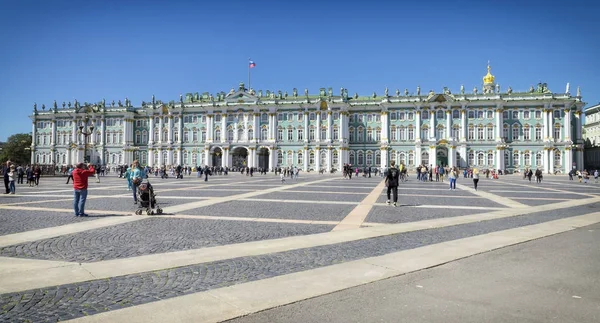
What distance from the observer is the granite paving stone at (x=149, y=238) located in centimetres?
745

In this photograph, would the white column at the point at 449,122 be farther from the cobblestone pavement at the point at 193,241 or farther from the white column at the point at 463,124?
the cobblestone pavement at the point at 193,241

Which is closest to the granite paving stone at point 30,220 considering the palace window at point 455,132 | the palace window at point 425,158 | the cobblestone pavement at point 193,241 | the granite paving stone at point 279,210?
the cobblestone pavement at point 193,241

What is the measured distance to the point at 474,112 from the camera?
2702 inches

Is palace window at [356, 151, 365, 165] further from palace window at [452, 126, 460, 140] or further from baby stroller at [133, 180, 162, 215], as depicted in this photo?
baby stroller at [133, 180, 162, 215]

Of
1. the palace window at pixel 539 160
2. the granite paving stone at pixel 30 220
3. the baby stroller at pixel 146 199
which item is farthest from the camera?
the palace window at pixel 539 160

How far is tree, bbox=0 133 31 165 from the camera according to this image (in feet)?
315

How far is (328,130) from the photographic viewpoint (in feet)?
243

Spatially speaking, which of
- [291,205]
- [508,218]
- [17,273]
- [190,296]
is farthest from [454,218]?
[17,273]

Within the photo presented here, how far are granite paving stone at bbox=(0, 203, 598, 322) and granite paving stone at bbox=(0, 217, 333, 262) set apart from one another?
1.60 m

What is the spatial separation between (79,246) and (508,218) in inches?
487

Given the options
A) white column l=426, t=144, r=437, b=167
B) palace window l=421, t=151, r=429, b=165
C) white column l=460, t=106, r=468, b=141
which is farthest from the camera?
palace window l=421, t=151, r=429, b=165

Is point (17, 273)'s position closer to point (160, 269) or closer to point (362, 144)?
point (160, 269)

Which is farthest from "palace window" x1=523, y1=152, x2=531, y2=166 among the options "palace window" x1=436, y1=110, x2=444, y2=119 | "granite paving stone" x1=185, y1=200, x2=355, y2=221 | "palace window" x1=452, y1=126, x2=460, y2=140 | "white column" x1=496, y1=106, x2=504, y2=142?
"granite paving stone" x1=185, y1=200, x2=355, y2=221

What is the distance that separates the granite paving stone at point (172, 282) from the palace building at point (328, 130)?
61303mm
